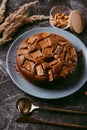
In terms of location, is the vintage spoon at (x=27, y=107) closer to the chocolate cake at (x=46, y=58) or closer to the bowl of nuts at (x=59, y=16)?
the chocolate cake at (x=46, y=58)

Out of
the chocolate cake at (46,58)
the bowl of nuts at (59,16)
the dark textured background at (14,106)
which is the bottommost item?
the dark textured background at (14,106)

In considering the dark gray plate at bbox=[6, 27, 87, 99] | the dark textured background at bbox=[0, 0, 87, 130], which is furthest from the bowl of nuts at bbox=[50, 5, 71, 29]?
the dark textured background at bbox=[0, 0, 87, 130]

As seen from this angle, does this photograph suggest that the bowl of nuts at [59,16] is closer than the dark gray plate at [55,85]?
No

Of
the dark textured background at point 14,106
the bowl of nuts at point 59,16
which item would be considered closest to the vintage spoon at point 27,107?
the dark textured background at point 14,106

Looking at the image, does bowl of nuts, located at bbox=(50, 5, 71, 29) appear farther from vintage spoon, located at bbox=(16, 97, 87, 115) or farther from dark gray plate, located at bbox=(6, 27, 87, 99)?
vintage spoon, located at bbox=(16, 97, 87, 115)

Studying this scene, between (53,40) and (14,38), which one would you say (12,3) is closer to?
(14,38)

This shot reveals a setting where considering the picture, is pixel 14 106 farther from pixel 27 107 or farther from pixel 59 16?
pixel 59 16
